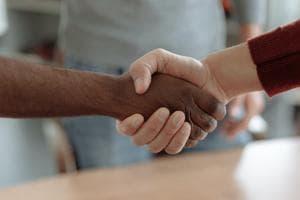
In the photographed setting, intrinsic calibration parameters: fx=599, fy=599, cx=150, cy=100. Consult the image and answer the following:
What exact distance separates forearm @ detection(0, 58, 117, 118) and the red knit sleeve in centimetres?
28

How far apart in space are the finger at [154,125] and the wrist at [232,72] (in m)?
0.16

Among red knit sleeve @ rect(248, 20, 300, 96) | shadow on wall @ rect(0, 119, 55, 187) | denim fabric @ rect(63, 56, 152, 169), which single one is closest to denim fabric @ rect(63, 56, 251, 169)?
denim fabric @ rect(63, 56, 152, 169)

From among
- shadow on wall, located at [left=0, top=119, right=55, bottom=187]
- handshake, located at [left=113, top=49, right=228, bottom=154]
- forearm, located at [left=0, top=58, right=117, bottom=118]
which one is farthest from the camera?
shadow on wall, located at [left=0, top=119, right=55, bottom=187]

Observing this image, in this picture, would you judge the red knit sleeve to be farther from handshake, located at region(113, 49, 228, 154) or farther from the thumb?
the thumb

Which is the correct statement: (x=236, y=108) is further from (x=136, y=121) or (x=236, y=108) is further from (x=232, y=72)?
(x=136, y=121)

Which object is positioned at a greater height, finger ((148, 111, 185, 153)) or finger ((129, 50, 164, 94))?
finger ((129, 50, 164, 94))

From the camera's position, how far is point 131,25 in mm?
1427

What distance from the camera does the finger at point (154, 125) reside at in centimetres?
105

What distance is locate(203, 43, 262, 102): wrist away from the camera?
1.13m

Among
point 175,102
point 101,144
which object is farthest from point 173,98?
point 101,144

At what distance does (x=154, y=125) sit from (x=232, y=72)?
0.22m

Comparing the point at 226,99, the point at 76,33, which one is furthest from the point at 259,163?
the point at 76,33

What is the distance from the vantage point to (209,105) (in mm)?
1077

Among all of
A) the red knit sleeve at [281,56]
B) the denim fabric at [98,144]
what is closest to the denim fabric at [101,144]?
the denim fabric at [98,144]
